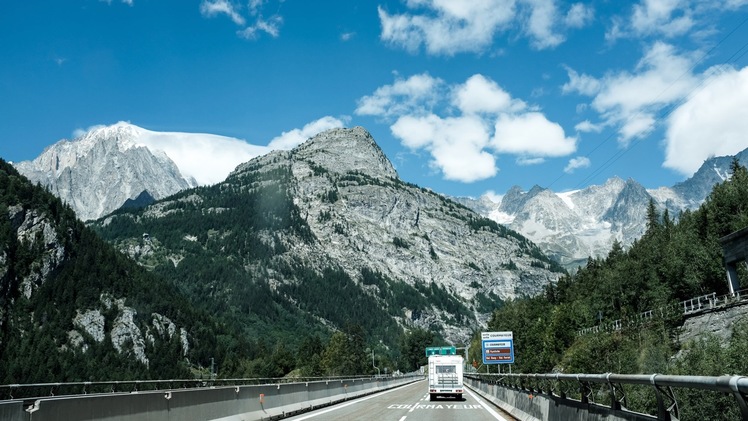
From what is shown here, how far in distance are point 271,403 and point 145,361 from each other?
567ft

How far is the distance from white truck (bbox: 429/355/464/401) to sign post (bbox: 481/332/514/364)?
24.5 meters

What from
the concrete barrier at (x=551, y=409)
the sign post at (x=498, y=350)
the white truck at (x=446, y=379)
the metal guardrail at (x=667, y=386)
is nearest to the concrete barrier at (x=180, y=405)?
the metal guardrail at (x=667, y=386)

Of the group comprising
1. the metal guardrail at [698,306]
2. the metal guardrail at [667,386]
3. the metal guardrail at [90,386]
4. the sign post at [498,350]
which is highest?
the metal guardrail at [698,306]

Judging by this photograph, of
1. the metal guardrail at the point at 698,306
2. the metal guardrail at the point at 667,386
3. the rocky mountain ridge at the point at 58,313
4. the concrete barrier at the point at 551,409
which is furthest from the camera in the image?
the rocky mountain ridge at the point at 58,313

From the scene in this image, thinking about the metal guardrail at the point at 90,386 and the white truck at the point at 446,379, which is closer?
the metal guardrail at the point at 90,386

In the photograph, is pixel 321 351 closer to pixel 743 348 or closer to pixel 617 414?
pixel 743 348

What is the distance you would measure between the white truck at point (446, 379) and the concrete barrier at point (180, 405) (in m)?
11.9

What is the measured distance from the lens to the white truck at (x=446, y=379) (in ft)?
133

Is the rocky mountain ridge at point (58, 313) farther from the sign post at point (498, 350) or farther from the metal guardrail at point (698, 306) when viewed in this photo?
the metal guardrail at point (698, 306)

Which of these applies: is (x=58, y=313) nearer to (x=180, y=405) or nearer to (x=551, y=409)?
(x=180, y=405)

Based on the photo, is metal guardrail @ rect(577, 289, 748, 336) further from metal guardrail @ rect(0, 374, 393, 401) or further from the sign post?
metal guardrail @ rect(0, 374, 393, 401)

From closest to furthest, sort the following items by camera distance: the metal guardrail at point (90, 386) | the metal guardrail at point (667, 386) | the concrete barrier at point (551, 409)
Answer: the metal guardrail at point (667, 386) < the concrete barrier at point (551, 409) < the metal guardrail at point (90, 386)

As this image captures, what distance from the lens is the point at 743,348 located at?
3644 centimetres

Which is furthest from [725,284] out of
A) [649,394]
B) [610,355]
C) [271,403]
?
[271,403]
